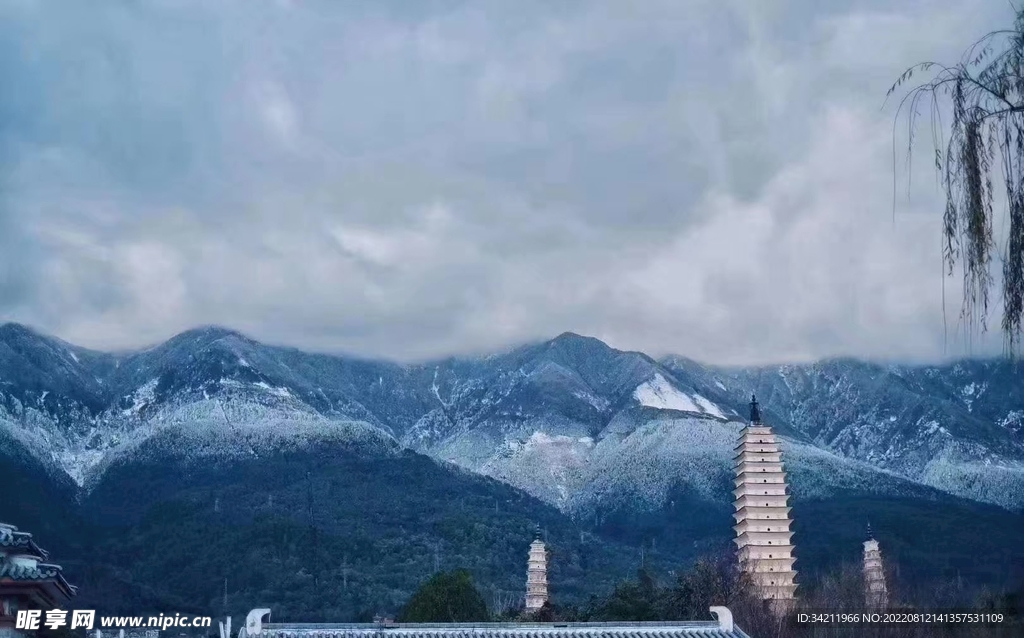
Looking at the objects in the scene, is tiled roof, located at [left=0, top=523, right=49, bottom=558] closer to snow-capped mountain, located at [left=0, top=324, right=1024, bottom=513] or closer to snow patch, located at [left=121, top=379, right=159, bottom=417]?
snow-capped mountain, located at [left=0, top=324, right=1024, bottom=513]

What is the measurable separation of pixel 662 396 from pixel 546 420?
17.0 m

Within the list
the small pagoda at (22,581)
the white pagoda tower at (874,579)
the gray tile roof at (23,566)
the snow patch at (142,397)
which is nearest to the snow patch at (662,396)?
the snow patch at (142,397)

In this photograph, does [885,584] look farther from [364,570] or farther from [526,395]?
[526,395]

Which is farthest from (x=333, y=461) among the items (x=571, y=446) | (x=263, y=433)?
(x=571, y=446)

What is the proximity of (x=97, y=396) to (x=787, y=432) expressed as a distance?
314 ft

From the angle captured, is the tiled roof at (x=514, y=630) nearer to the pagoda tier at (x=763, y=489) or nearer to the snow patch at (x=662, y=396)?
the pagoda tier at (x=763, y=489)

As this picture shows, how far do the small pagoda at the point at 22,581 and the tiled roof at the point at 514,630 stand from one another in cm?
651

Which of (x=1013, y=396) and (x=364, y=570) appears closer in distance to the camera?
(x=364, y=570)

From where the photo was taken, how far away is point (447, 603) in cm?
5694

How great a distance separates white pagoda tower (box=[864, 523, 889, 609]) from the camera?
189 ft

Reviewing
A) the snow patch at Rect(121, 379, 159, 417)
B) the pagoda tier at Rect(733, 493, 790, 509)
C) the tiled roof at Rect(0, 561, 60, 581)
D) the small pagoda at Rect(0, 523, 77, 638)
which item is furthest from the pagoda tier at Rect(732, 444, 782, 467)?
the snow patch at Rect(121, 379, 159, 417)

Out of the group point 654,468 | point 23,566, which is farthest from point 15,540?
point 654,468

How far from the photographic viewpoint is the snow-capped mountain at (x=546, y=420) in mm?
141000

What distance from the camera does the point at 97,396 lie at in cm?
16575
